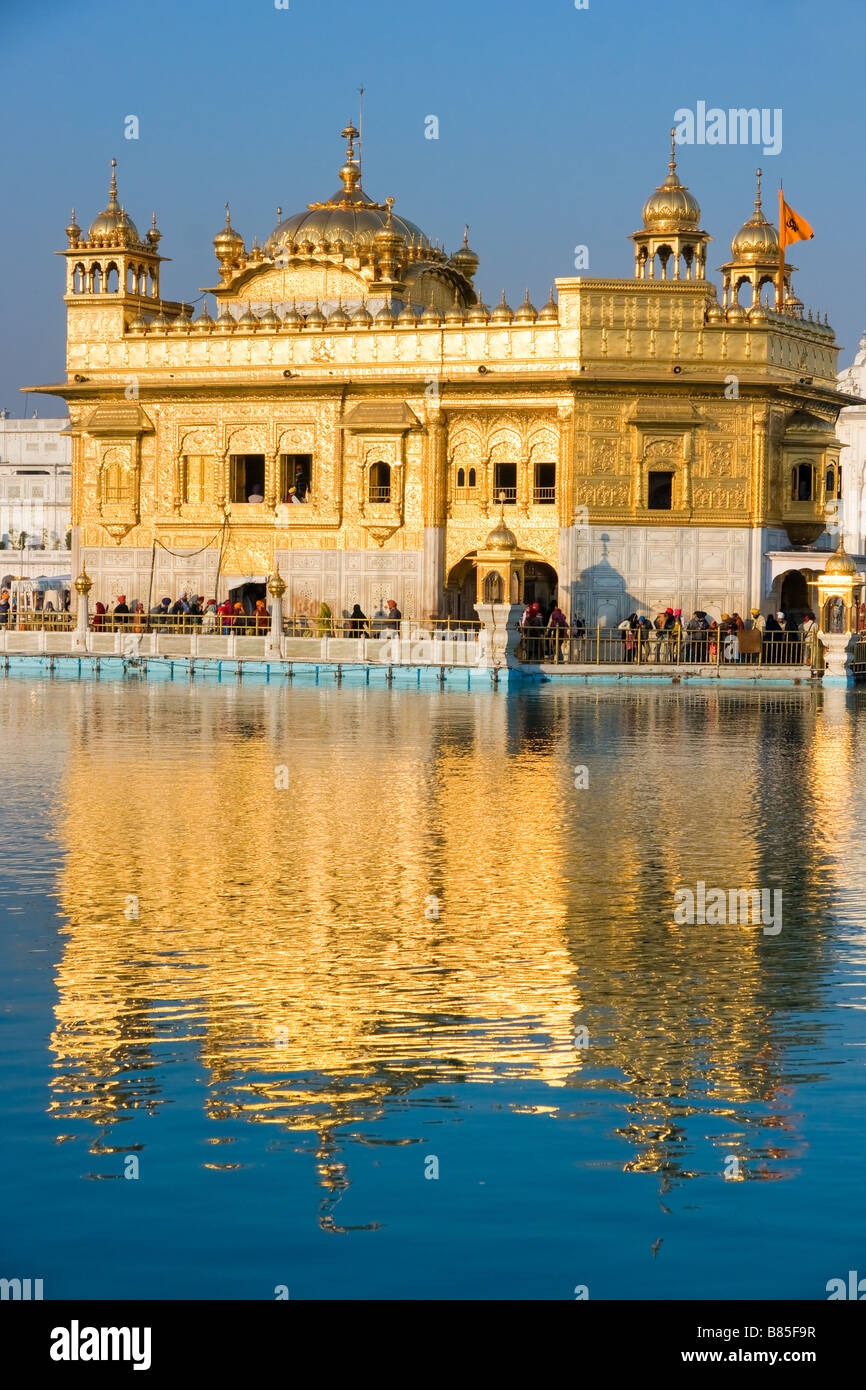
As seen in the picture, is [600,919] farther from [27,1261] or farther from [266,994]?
[27,1261]

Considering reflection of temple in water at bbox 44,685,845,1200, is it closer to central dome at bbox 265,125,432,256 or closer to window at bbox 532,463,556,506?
window at bbox 532,463,556,506

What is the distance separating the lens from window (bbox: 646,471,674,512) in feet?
114

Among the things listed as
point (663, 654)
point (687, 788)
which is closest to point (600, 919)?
point (687, 788)

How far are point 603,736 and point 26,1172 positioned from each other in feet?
47.6

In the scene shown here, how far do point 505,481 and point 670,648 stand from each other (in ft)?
18.1

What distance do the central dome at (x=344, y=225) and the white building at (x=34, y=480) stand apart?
121 feet

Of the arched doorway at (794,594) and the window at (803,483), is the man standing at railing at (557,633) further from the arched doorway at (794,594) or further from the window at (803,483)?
the arched doorway at (794,594)

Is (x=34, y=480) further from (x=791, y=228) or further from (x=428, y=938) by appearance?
(x=428, y=938)

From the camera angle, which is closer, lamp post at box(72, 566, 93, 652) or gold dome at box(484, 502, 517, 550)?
gold dome at box(484, 502, 517, 550)

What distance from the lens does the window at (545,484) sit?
115ft

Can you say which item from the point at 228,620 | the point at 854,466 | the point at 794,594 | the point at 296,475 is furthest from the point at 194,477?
the point at 854,466

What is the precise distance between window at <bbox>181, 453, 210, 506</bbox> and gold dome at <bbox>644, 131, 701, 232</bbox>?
9955 millimetres

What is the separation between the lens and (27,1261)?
17.7ft

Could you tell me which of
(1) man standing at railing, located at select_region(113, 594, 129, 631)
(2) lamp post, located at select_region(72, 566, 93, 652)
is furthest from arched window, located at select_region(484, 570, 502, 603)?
Answer: (2) lamp post, located at select_region(72, 566, 93, 652)
